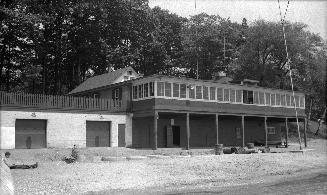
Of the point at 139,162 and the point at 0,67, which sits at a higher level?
the point at 0,67

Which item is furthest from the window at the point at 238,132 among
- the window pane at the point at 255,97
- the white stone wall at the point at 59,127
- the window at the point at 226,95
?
the white stone wall at the point at 59,127

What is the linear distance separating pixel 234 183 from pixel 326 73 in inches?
1745

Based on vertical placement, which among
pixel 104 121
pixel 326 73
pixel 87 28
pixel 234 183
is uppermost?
pixel 87 28

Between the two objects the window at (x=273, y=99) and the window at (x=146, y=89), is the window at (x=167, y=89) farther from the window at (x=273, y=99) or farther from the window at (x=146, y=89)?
the window at (x=273, y=99)

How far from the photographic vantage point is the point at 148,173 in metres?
21.1

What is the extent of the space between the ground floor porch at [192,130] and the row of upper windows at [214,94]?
5.21ft

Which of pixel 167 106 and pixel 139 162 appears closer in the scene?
pixel 139 162

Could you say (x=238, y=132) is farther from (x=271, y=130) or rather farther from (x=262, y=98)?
(x=271, y=130)

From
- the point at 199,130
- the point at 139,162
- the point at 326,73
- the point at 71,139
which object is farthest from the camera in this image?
the point at 326,73

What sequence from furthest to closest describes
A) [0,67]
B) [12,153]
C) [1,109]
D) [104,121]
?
[0,67], [104,121], [1,109], [12,153]

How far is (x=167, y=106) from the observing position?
Answer: 32.7 m

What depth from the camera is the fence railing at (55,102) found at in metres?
29.3

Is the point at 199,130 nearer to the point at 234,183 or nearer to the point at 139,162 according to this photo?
the point at 139,162

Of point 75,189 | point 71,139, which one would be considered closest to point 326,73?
point 71,139
